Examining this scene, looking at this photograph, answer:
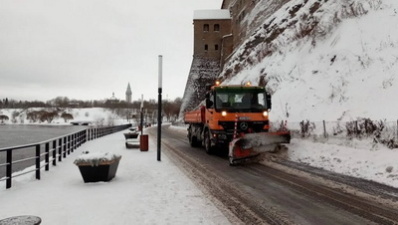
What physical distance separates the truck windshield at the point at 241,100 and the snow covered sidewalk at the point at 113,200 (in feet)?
17.3

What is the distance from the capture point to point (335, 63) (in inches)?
934

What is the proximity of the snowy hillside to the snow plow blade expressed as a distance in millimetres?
4238

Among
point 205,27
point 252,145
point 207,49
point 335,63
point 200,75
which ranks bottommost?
point 252,145

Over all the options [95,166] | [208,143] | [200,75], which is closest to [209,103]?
[208,143]

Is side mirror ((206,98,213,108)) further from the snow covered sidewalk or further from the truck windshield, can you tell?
the snow covered sidewalk

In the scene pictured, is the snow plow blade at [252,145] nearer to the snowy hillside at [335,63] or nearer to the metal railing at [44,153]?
the snowy hillside at [335,63]

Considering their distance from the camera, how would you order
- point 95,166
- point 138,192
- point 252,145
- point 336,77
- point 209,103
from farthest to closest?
point 336,77
point 209,103
point 252,145
point 95,166
point 138,192

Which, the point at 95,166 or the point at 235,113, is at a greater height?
the point at 235,113

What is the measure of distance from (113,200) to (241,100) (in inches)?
359

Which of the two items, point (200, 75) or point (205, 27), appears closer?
point (200, 75)

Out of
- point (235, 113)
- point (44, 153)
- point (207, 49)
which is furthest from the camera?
point (207, 49)

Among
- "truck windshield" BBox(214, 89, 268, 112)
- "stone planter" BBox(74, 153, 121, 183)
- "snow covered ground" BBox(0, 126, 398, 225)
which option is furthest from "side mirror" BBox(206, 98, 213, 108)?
"stone planter" BBox(74, 153, 121, 183)

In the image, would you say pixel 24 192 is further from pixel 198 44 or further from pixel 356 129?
pixel 198 44

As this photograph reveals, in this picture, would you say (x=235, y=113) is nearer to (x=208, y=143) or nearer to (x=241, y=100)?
(x=241, y=100)
